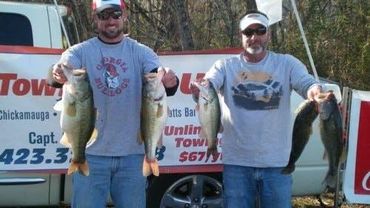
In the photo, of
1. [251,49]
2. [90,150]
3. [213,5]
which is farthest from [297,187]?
[213,5]

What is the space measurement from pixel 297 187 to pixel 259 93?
199 centimetres

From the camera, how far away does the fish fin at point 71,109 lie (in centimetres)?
395

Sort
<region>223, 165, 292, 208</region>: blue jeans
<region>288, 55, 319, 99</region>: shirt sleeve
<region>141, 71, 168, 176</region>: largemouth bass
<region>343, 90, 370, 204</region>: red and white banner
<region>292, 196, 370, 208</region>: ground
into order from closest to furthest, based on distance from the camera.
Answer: <region>141, 71, 168, 176</region>: largemouth bass → <region>288, 55, 319, 99</region>: shirt sleeve → <region>223, 165, 292, 208</region>: blue jeans → <region>343, 90, 370, 204</region>: red and white banner → <region>292, 196, 370, 208</region>: ground

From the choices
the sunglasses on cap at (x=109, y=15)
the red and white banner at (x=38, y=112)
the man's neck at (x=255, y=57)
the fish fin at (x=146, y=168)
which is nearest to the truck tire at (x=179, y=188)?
the red and white banner at (x=38, y=112)

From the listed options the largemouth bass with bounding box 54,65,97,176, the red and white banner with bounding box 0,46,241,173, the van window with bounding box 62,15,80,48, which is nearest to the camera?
the largemouth bass with bounding box 54,65,97,176

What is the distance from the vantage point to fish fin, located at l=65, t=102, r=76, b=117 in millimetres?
3951

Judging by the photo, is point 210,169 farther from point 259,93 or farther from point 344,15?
point 344,15

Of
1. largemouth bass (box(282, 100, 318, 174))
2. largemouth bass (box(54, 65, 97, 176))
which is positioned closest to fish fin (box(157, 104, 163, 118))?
largemouth bass (box(54, 65, 97, 176))

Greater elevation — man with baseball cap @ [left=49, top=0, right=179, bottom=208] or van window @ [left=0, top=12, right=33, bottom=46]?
van window @ [left=0, top=12, right=33, bottom=46]

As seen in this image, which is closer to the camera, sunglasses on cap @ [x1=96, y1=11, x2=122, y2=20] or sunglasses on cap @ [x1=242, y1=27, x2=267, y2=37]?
sunglasses on cap @ [x1=96, y1=11, x2=122, y2=20]

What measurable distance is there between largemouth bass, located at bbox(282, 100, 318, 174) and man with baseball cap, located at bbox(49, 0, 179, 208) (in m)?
0.84

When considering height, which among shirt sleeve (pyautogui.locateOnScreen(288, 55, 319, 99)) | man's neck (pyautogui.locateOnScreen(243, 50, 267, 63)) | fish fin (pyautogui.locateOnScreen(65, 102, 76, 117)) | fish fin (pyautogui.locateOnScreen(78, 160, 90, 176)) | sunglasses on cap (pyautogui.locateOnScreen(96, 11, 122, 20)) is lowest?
fish fin (pyautogui.locateOnScreen(78, 160, 90, 176))

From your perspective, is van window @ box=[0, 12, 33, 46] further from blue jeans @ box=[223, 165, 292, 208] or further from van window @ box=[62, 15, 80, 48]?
blue jeans @ box=[223, 165, 292, 208]

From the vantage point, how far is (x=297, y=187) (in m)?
6.16
